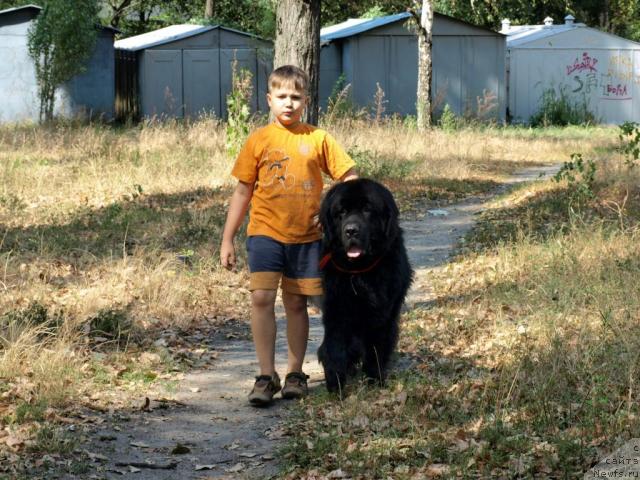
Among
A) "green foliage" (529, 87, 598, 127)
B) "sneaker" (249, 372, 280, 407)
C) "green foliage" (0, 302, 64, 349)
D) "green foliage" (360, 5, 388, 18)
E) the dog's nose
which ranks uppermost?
"green foliage" (360, 5, 388, 18)

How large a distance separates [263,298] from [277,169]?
786 millimetres

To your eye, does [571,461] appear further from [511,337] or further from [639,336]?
[511,337]

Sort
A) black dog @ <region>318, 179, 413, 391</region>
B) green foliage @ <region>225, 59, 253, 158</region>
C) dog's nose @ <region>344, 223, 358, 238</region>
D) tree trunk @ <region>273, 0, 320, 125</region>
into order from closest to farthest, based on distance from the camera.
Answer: dog's nose @ <region>344, 223, 358, 238</region>, black dog @ <region>318, 179, 413, 391</region>, tree trunk @ <region>273, 0, 320, 125</region>, green foliage @ <region>225, 59, 253, 158</region>

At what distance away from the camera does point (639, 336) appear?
618 centimetres

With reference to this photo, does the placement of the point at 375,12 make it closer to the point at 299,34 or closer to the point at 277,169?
the point at 299,34

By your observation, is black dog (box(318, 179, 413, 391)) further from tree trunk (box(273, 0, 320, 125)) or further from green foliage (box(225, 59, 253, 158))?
green foliage (box(225, 59, 253, 158))

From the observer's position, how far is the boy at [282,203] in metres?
5.89

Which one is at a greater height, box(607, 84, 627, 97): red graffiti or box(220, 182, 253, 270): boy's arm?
box(607, 84, 627, 97): red graffiti

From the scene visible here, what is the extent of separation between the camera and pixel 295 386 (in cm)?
607

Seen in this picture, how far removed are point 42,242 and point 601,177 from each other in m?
7.20

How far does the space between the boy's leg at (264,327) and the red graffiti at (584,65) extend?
30172 mm

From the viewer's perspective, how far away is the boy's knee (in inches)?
236

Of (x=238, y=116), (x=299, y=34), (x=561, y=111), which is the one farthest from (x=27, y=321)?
(x=561, y=111)

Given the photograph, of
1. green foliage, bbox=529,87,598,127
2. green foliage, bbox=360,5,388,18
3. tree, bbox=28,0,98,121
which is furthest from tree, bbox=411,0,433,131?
green foliage, bbox=360,5,388,18
